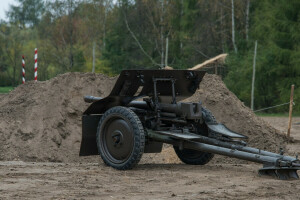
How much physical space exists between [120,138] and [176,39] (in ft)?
100

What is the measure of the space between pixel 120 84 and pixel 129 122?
2.54ft

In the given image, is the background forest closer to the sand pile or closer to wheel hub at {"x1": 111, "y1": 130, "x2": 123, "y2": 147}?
the sand pile

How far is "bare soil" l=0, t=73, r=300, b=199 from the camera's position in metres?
7.12

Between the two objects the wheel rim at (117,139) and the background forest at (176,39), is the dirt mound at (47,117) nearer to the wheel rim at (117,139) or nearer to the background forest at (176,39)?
the wheel rim at (117,139)

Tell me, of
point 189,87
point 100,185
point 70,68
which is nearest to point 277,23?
point 70,68

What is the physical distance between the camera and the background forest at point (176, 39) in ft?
97.0

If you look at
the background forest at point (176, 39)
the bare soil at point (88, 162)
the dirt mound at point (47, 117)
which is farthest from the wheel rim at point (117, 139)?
the background forest at point (176, 39)

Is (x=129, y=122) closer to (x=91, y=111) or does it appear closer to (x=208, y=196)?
(x=91, y=111)

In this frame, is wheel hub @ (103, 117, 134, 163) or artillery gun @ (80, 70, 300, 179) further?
wheel hub @ (103, 117, 134, 163)

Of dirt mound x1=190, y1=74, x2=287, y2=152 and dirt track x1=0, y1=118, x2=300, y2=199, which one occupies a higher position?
dirt mound x1=190, y1=74, x2=287, y2=152

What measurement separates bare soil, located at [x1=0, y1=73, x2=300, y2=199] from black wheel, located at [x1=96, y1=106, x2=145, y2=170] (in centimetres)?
21

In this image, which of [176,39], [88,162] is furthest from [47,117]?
[176,39]

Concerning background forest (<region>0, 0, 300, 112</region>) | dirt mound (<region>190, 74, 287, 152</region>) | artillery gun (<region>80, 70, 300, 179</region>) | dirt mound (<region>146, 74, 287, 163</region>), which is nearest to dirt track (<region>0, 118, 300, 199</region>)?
artillery gun (<region>80, 70, 300, 179</region>)

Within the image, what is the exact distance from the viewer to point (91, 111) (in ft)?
32.6
